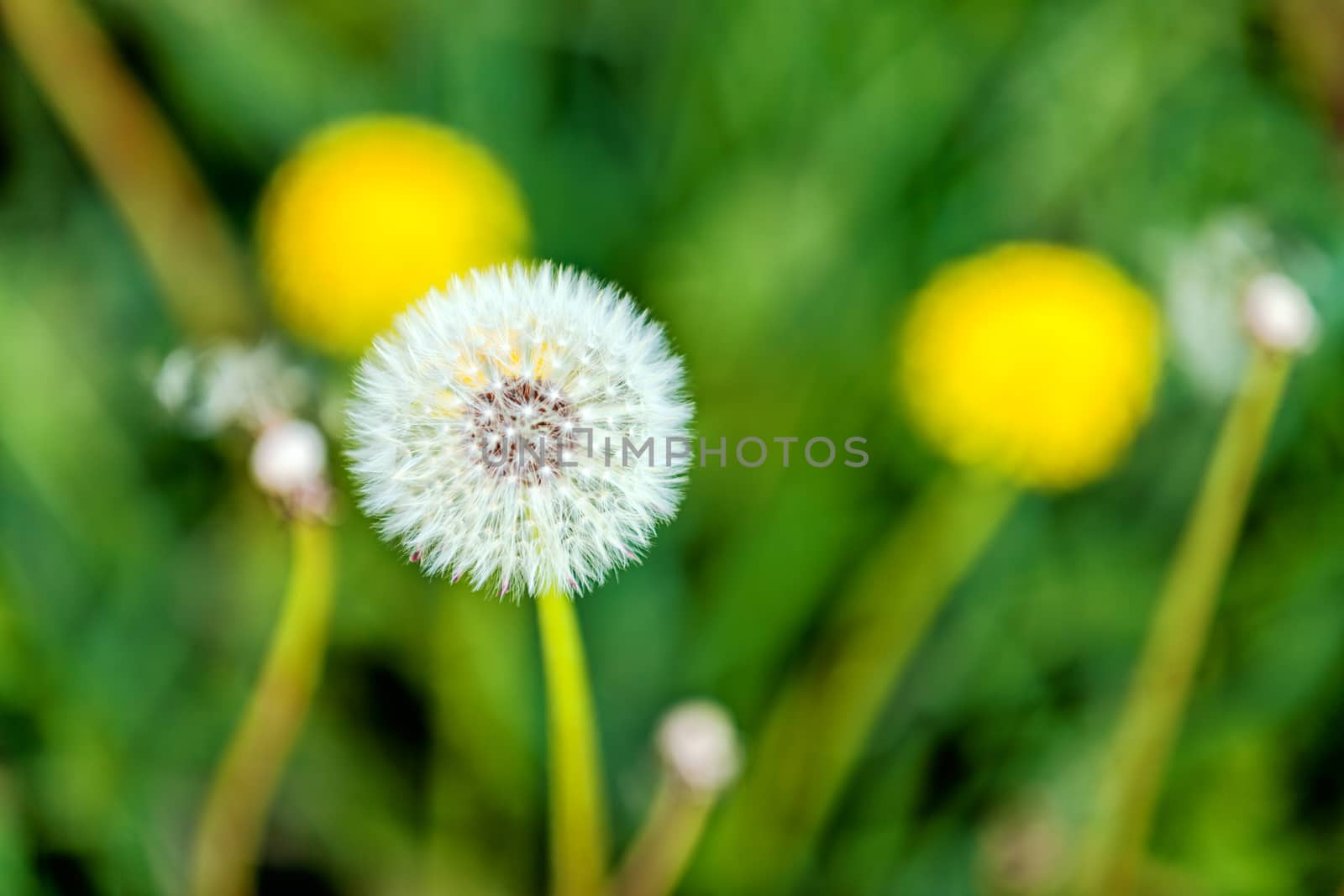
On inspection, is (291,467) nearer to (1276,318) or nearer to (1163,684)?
(1276,318)

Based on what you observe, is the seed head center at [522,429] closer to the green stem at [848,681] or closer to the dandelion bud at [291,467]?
the dandelion bud at [291,467]

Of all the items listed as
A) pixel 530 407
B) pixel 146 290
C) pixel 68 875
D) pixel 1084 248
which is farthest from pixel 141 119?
pixel 1084 248

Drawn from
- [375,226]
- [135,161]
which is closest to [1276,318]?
[375,226]

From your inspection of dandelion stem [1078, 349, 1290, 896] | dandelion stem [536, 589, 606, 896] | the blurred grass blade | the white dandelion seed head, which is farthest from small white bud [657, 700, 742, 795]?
the blurred grass blade

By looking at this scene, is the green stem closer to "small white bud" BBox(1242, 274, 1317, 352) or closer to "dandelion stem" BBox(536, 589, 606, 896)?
"dandelion stem" BBox(536, 589, 606, 896)

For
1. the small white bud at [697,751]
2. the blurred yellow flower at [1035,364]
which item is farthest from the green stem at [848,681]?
the small white bud at [697,751]

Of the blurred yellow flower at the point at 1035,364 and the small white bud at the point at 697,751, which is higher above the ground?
the blurred yellow flower at the point at 1035,364

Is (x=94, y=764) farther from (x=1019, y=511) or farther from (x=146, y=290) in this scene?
(x=1019, y=511)
